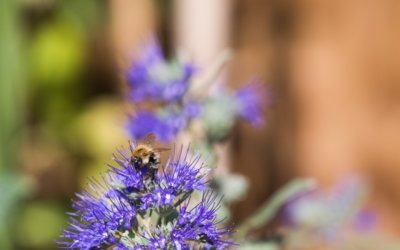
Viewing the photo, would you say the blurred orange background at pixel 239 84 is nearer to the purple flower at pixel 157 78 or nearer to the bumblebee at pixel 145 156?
the purple flower at pixel 157 78

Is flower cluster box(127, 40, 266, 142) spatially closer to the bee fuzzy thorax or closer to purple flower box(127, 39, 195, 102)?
purple flower box(127, 39, 195, 102)

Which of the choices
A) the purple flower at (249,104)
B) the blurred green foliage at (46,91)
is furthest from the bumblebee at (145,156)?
the blurred green foliage at (46,91)

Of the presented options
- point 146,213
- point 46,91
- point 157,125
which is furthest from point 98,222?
point 46,91

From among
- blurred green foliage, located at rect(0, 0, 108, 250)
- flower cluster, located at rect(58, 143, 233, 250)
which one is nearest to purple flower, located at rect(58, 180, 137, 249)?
flower cluster, located at rect(58, 143, 233, 250)

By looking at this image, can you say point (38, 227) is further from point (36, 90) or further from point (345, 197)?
point (345, 197)

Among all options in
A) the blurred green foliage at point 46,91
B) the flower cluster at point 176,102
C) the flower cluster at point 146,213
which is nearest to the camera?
the flower cluster at point 146,213
